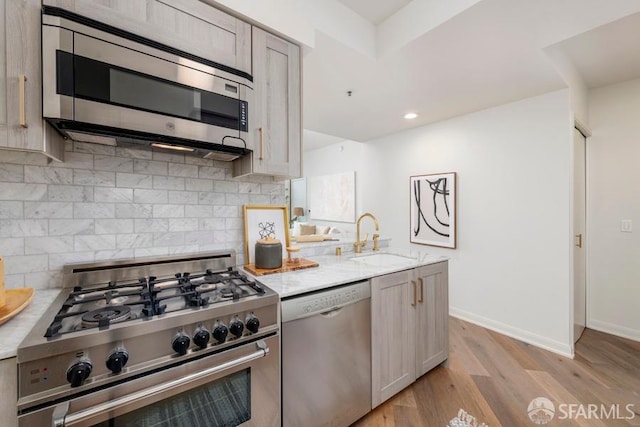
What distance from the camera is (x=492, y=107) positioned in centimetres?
292

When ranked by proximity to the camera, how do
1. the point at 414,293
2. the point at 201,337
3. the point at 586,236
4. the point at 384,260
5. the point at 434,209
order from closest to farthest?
the point at 201,337 < the point at 414,293 < the point at 384,260 < the point at 586,236 < the point at 434,209

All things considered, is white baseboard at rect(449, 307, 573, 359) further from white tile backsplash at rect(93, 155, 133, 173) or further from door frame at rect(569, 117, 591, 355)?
white tile backsplash at rect(93, 155, 133, 173)

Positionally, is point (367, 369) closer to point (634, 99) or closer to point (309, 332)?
point (309, 332)

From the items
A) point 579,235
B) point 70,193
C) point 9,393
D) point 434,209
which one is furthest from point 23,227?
point 579,235

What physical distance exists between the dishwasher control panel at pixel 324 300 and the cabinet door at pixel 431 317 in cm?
54

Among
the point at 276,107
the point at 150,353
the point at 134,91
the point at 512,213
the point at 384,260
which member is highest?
the point at 276,107

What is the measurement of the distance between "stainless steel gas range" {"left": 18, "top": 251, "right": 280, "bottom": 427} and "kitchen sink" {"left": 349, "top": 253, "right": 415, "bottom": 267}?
978 mm

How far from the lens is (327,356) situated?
1421 millimetres

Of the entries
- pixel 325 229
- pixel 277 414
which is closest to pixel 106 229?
pixel 277 414

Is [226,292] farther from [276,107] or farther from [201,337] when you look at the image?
[276,107]

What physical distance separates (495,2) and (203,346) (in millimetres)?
2198

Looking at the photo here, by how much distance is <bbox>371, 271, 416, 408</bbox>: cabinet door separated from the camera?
5.42 feet

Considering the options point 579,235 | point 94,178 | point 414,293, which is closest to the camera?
point 94,178

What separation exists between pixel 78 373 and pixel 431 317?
2.02 metres
